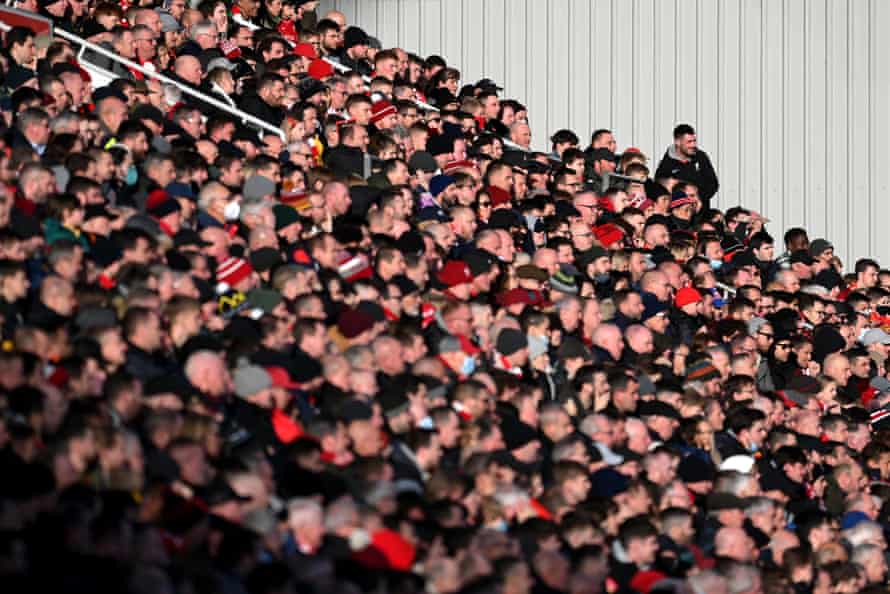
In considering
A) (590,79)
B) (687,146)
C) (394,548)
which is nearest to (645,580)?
(394,548)

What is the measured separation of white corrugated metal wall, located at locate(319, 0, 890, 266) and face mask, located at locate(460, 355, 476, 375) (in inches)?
411

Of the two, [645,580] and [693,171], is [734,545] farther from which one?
[693,171]

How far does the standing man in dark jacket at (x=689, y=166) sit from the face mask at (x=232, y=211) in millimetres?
5419

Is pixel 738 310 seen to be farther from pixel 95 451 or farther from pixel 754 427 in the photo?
pixel 95 451

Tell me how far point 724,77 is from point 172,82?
33.3 feet

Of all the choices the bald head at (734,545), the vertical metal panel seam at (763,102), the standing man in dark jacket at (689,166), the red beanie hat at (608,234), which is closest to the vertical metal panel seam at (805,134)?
the vertical metal panel seam at (763,102)

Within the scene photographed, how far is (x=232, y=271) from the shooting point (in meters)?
8.70

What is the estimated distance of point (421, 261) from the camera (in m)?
9.53

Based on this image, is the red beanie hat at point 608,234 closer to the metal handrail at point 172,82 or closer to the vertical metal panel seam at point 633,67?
the metal handrail at point 172,82

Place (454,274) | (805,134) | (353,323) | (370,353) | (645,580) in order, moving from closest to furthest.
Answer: (645,580)
(370,353)
(353,323)
(454,274)
(805,134)

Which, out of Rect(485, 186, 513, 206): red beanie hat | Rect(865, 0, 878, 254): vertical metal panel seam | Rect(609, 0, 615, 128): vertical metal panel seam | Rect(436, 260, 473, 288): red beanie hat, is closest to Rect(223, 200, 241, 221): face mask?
Rect(436, 260, 473, 288): red beanie hat

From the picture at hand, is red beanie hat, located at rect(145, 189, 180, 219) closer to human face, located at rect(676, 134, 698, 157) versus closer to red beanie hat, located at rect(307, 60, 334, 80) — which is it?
red beanie hat, located at rect(307, 60, 334, 80)

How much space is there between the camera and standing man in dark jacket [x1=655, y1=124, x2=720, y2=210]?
14.2m

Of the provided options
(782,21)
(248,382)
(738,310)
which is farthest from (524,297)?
(782,21)
